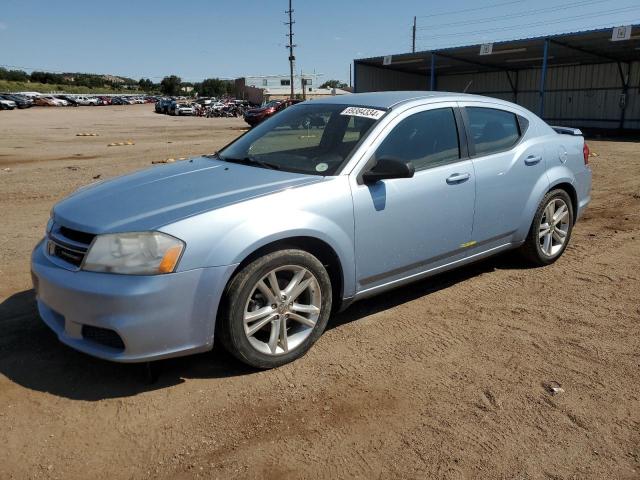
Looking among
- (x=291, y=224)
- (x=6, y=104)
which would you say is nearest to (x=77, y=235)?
(x=291, y=224)

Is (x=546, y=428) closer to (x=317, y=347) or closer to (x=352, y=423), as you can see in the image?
(x=352, y=423)

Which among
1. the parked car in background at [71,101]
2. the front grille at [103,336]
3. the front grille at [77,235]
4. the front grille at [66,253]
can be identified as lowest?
the front grille at [103,336]

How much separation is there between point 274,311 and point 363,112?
1.66 meters

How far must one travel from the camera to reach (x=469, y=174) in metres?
4.19

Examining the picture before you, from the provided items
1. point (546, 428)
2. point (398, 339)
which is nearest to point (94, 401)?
point (398, 339)

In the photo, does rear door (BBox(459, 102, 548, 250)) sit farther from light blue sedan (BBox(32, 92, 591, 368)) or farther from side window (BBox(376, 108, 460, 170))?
side window (BBox(376, 108, 460, 170))

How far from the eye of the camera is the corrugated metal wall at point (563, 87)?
28378 mm

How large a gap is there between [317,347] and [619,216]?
5523 mm

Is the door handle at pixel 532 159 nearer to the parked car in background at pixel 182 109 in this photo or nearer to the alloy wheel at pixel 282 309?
the alloy wheel at pixel 282 309

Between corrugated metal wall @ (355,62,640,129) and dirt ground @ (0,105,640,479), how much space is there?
28067mm

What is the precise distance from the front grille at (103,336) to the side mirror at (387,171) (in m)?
1.79

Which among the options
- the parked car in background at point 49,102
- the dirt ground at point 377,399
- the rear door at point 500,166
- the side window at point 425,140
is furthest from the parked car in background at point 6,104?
the side window at point 425,140

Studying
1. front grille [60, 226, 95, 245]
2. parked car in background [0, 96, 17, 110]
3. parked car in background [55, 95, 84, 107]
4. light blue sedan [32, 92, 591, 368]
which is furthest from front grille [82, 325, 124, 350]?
parked car in background [55, 95, 84, 107]

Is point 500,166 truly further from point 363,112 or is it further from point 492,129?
point 363,112
